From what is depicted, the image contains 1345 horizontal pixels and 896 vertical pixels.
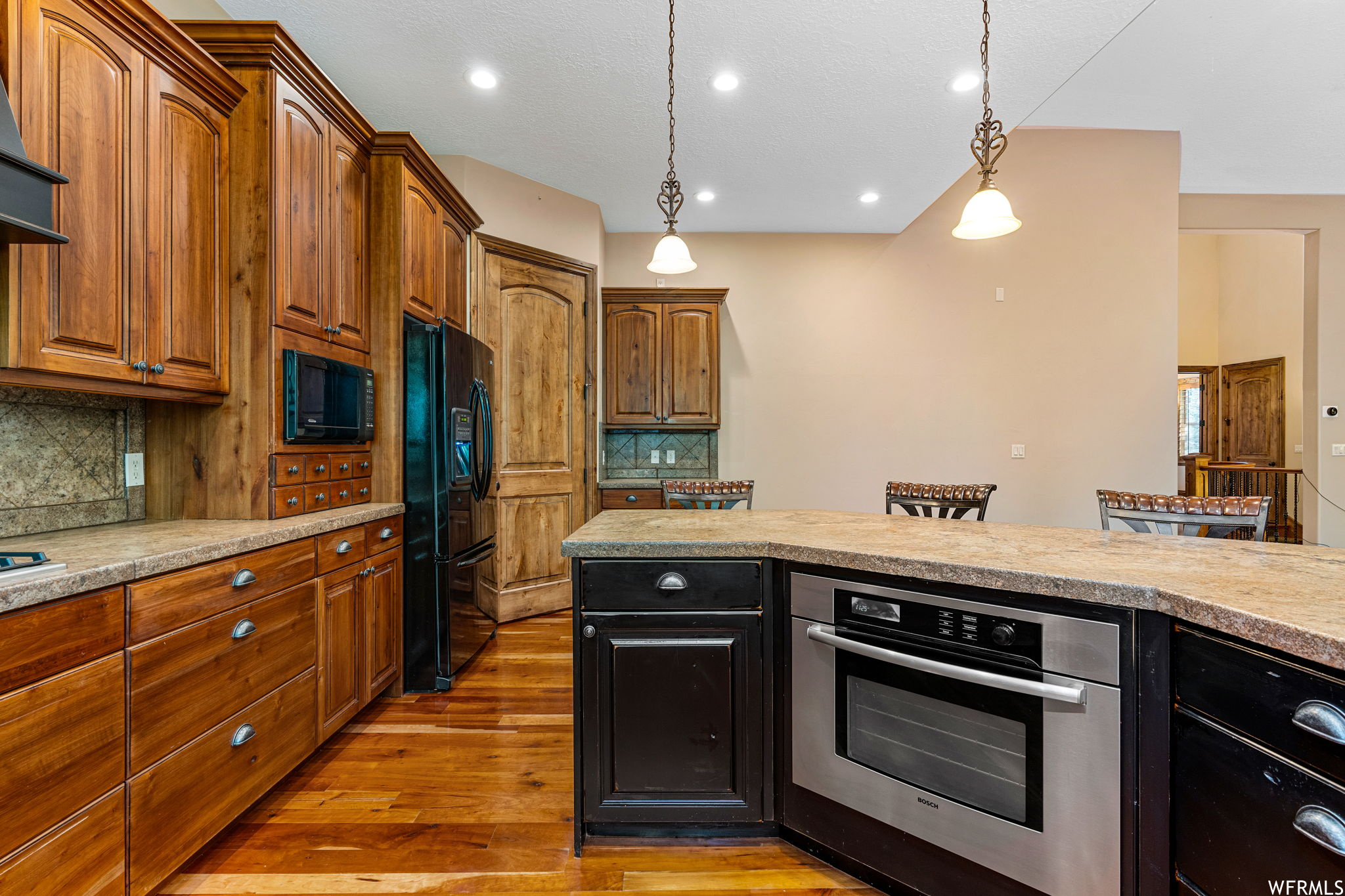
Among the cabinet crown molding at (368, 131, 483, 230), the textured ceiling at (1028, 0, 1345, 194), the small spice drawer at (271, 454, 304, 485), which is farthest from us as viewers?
the textured ceiling at (1028, 0, 1345, 194)

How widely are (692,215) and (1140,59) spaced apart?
3.12 meters

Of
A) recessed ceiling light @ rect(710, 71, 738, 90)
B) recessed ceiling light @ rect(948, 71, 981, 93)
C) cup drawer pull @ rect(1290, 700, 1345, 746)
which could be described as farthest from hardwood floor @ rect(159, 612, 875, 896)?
recessed ceiling light @ rect(948, 71, 981, 93)

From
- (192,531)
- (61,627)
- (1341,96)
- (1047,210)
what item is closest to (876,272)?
(1047,210)

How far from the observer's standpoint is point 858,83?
9.43 ft

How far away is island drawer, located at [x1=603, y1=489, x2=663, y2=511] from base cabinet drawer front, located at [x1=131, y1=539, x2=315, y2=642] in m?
2.37

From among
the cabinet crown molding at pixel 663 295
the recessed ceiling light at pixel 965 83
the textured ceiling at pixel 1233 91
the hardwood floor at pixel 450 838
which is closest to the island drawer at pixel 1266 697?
the hardwood floor at pixel 450 838

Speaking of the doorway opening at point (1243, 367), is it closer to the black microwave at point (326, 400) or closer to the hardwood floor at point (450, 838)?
the hardwood floor at point (450, 838)

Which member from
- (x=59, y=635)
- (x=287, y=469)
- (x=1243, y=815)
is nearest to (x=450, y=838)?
(x=59, y=635)

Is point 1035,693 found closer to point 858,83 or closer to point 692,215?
point 858,83

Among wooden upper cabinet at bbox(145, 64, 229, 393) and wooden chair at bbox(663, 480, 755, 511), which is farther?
wooden chair at bbox(663, 480, 755, 511)

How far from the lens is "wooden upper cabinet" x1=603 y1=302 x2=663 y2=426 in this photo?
14.9 ft

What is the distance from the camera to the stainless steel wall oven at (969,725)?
3.76 feet

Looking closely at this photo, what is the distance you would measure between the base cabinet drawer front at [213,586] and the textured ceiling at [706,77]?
228 centimetres

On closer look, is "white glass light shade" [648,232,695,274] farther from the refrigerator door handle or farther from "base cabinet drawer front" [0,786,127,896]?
"base cabinet drawer front" [0,786,127,896]
